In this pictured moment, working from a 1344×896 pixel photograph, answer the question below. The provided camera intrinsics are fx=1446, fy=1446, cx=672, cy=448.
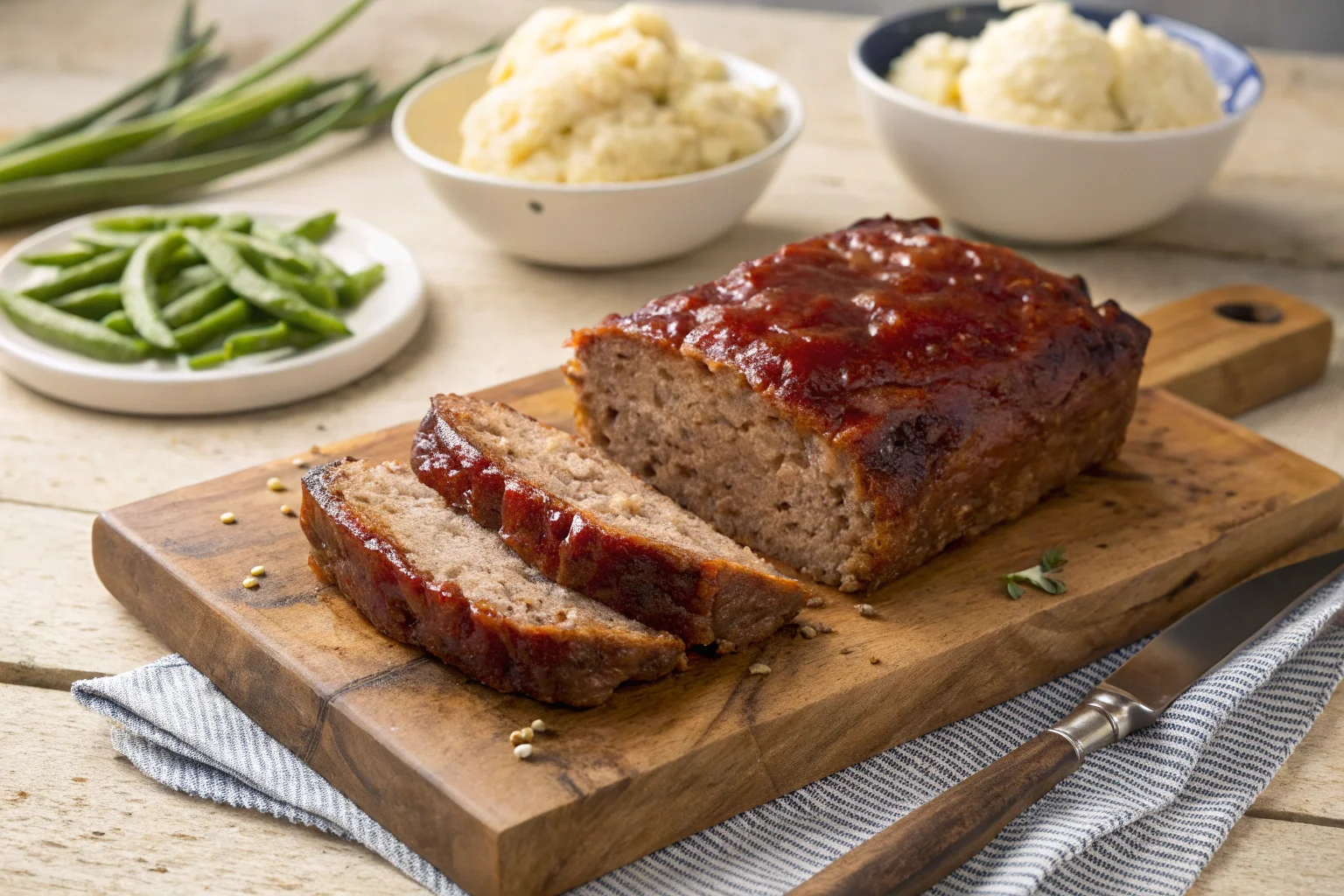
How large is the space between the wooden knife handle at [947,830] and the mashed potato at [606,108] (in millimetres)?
3311

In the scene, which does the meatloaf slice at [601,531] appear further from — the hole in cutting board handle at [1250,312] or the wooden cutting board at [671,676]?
the hole in cutting board handle at [1250,312]

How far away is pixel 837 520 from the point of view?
4094 millimetres

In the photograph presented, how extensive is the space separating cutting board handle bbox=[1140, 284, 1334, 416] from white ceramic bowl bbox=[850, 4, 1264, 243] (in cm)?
60

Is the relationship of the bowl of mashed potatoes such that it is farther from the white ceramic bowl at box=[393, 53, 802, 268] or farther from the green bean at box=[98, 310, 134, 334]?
the green bean at box=[98, 310, 134, 334]

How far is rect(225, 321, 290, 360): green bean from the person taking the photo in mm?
5336

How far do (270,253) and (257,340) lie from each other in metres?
0.59

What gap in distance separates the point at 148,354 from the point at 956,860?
12.1 feet

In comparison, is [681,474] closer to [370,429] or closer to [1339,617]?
[370,429]

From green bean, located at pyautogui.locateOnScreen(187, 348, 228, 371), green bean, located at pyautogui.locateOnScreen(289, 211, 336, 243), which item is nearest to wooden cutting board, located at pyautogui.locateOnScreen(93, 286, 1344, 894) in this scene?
green bean, located at pyautogui.locateOnScreen(187, 348, 228, 371)

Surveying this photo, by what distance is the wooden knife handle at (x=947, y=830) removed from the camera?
3.02m

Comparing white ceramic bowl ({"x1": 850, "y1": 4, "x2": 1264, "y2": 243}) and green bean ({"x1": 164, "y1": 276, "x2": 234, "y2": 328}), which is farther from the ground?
white ceramic bowl ({"x1": 850, "y1": 4, "x2": 1264, "y2": 243})

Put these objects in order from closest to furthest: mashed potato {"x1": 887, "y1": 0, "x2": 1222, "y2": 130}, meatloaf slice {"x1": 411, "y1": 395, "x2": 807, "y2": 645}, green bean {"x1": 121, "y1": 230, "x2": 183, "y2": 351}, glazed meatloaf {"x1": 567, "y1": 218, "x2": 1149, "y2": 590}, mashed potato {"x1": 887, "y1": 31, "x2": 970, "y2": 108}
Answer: meatloaf slice {"x1": 411, "y1": 395, "x2": 807, "y2": 645} → glazed meatloaf {"x1": 567, "y1": 218, "x2": 1149, "y2": 590} → green bean {"x1": 121, "y1": 230, "x2": 183, "y2": 351} → mashed potato {"x1": 887, "y1": 0, "x2": 1222, "y2": 130} → mashed potato {"x1": 887, "y1": 31, "x2": 970, "y2": 108}

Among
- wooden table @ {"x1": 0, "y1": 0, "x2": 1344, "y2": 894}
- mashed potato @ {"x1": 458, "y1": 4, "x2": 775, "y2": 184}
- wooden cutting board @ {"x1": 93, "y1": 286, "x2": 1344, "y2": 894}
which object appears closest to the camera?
wooden cutting board @ {"x1": 93, "y1": 286, "x2": 1344, "y2": 894}

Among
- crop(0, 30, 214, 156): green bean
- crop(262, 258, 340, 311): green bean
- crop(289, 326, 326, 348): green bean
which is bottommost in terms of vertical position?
crop(289, 326, 326, 348): green bean
